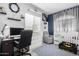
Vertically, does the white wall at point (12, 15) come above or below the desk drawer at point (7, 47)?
above

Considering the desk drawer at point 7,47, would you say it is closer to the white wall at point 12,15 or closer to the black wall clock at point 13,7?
the white wall at point 12,15

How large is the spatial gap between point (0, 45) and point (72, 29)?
1944 millimetres

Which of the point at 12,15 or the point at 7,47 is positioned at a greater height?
the point at 12,15

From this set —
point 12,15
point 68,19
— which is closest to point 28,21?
point 12,15

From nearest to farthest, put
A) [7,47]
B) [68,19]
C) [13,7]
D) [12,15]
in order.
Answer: [7,47] < [13,7] < [12,15] < [68,19]

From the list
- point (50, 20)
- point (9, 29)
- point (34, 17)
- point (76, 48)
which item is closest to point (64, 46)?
point (76, 48)

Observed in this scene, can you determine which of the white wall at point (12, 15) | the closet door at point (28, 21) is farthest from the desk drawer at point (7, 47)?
the closet door at point (28, 21)

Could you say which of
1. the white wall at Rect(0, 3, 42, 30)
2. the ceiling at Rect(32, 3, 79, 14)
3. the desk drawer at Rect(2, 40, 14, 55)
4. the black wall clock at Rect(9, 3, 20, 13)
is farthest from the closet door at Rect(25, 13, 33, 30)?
the desk drawer at Rect(2, 40, 14, 55)

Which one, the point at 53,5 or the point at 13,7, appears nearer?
the point at 53,5

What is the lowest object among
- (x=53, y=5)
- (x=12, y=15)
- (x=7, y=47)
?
(x=7, y=47)

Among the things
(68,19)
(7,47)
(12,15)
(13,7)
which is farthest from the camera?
(68,19)

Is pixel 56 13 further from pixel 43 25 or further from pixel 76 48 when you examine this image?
pixel 76 48

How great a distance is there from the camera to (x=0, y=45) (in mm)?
1302

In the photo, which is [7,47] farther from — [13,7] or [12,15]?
[13,7]
